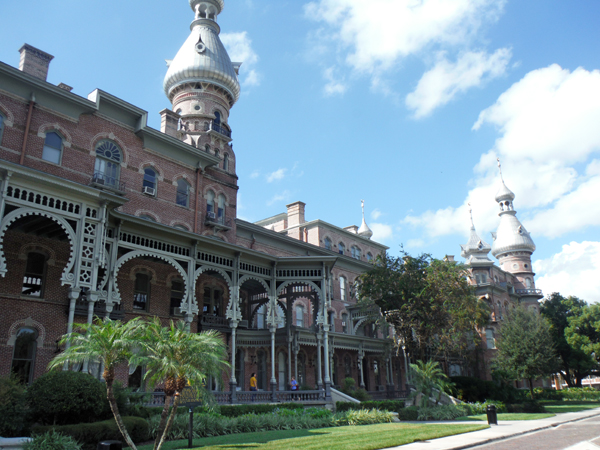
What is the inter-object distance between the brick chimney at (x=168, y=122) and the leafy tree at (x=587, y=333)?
176 ft

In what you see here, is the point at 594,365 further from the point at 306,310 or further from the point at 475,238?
the point at 306,310

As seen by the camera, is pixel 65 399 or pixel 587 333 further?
pixel 587 333

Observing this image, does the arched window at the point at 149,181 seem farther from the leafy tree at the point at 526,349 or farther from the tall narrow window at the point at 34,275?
the leafy tree at the point at 526,349

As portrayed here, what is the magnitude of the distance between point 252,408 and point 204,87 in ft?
81.2

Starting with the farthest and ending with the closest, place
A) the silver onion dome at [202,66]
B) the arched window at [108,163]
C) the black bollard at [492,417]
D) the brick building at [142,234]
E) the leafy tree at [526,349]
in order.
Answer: the leafy tree at [526,349] → the silver onion dome at [202,66] → the arched window at [108,163] → the black bollard at [492,417] → the brick building at [142,234]

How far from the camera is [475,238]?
216 ft

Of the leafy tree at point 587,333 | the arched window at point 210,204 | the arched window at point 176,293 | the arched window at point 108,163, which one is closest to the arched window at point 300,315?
the arched window at point 210,204

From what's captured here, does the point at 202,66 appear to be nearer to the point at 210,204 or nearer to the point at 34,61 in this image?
the point at 210,204

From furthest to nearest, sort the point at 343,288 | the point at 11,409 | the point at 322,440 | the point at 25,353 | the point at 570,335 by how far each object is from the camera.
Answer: the point at 570,335, the point at 343,288, the point at 25,353, the point at 322,440, the point at 11,409

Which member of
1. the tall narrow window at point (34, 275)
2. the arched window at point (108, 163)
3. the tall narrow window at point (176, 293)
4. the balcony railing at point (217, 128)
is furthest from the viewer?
the balcony railing at point (217, 128)

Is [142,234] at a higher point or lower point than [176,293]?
higher

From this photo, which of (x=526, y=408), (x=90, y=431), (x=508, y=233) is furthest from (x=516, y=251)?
(x=90, y=431)

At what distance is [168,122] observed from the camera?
30859 millimetres

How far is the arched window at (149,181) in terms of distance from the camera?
2620 centimetres
